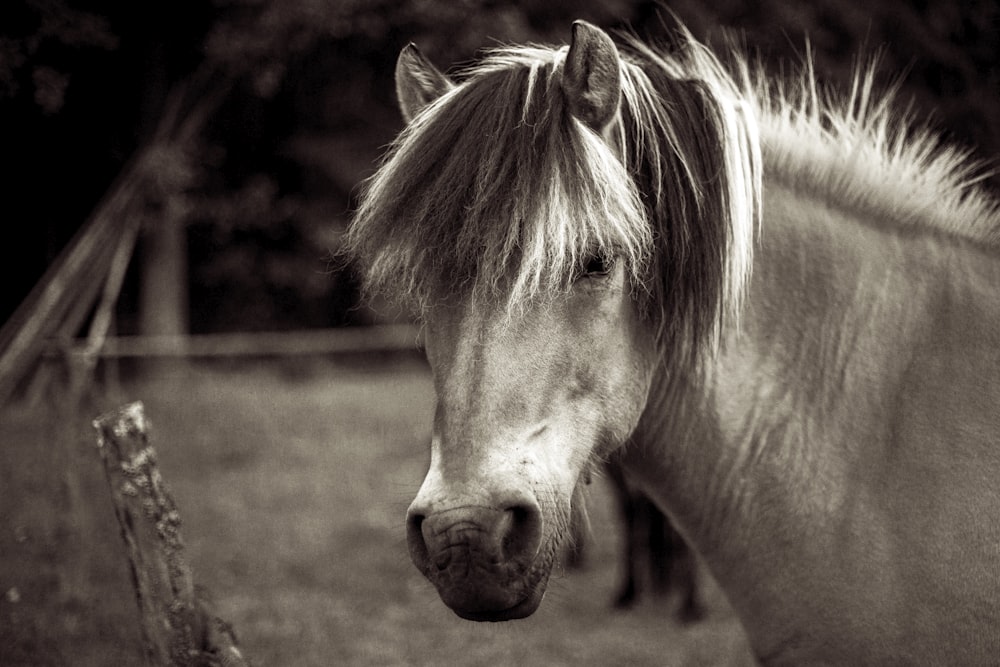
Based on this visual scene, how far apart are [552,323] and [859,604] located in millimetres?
1050

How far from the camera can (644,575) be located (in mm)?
5777

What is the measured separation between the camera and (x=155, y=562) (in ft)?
9.36

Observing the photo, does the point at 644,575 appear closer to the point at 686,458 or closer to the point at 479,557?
the point at 686,458

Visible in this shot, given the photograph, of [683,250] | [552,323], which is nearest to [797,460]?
[683,250]

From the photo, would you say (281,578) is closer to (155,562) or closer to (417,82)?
(155,562)

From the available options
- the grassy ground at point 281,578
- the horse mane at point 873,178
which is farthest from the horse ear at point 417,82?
the grassy ground at point 281,578

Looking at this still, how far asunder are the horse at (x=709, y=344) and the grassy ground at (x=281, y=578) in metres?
0.49

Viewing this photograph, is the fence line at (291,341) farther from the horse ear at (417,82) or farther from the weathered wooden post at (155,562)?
the horse ear at (417,82)

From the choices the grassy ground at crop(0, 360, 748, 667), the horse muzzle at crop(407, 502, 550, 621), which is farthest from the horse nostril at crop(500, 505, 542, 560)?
the grassy ground at crop(0, 360, 748, 667)

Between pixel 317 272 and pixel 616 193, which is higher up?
pixel 616 193

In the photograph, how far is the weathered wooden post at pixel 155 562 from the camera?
2812 millimetres

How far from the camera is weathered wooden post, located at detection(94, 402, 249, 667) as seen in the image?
2.81m

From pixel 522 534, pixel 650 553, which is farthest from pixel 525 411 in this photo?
pixel 650 553

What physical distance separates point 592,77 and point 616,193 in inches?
12.4
